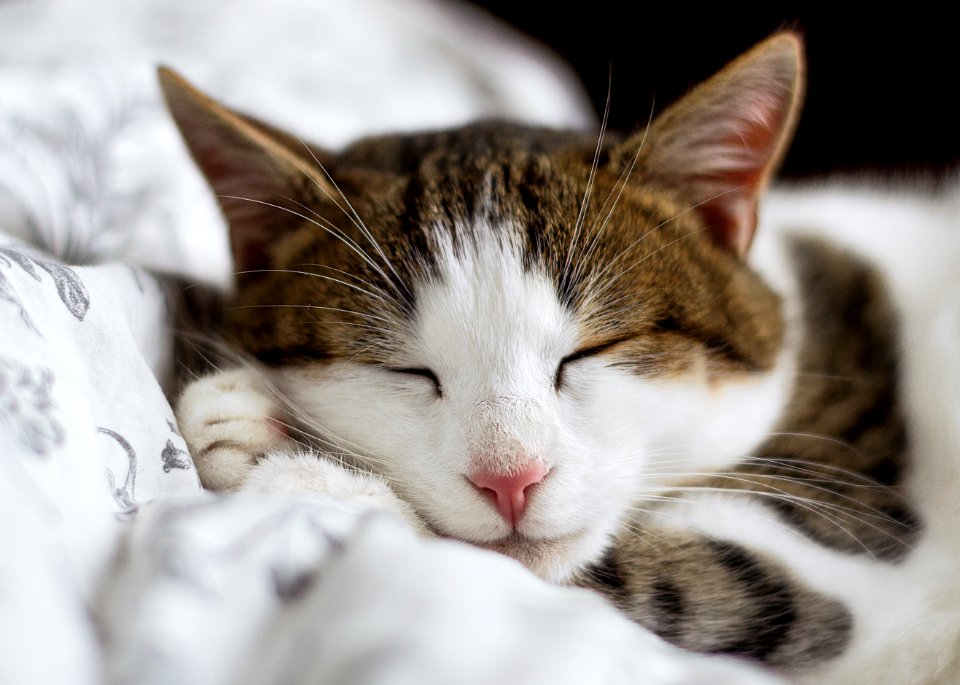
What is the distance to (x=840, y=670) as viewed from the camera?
729 millimetres

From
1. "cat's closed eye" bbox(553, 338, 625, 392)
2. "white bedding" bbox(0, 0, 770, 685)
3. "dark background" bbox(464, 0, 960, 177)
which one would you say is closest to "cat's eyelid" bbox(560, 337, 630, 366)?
"cat's closed eye" bbox(553, 338, 625, 392)

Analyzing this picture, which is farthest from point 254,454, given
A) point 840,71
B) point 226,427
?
point 840,71

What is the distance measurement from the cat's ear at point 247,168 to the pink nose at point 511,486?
38 cm

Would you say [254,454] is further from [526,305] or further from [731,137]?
[731,137]

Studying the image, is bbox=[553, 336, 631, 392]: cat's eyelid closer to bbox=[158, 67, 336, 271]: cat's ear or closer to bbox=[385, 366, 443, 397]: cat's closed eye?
bbox=[385, 366, 443, 397]: cat's closed eye

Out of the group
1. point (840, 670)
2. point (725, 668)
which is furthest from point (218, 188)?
point (840, 670)

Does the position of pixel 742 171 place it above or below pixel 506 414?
above

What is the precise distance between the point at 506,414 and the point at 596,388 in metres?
0.11

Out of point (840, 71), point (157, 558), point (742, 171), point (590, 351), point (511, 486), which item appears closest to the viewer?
point (157, 558)

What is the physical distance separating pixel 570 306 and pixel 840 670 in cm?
43

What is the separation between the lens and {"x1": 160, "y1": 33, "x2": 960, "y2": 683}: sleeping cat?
0.71 meters

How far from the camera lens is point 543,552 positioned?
27.3 inches

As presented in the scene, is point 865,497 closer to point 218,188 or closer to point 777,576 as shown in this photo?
point 777,576

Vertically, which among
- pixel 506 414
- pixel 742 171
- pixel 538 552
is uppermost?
pixel 742 171
